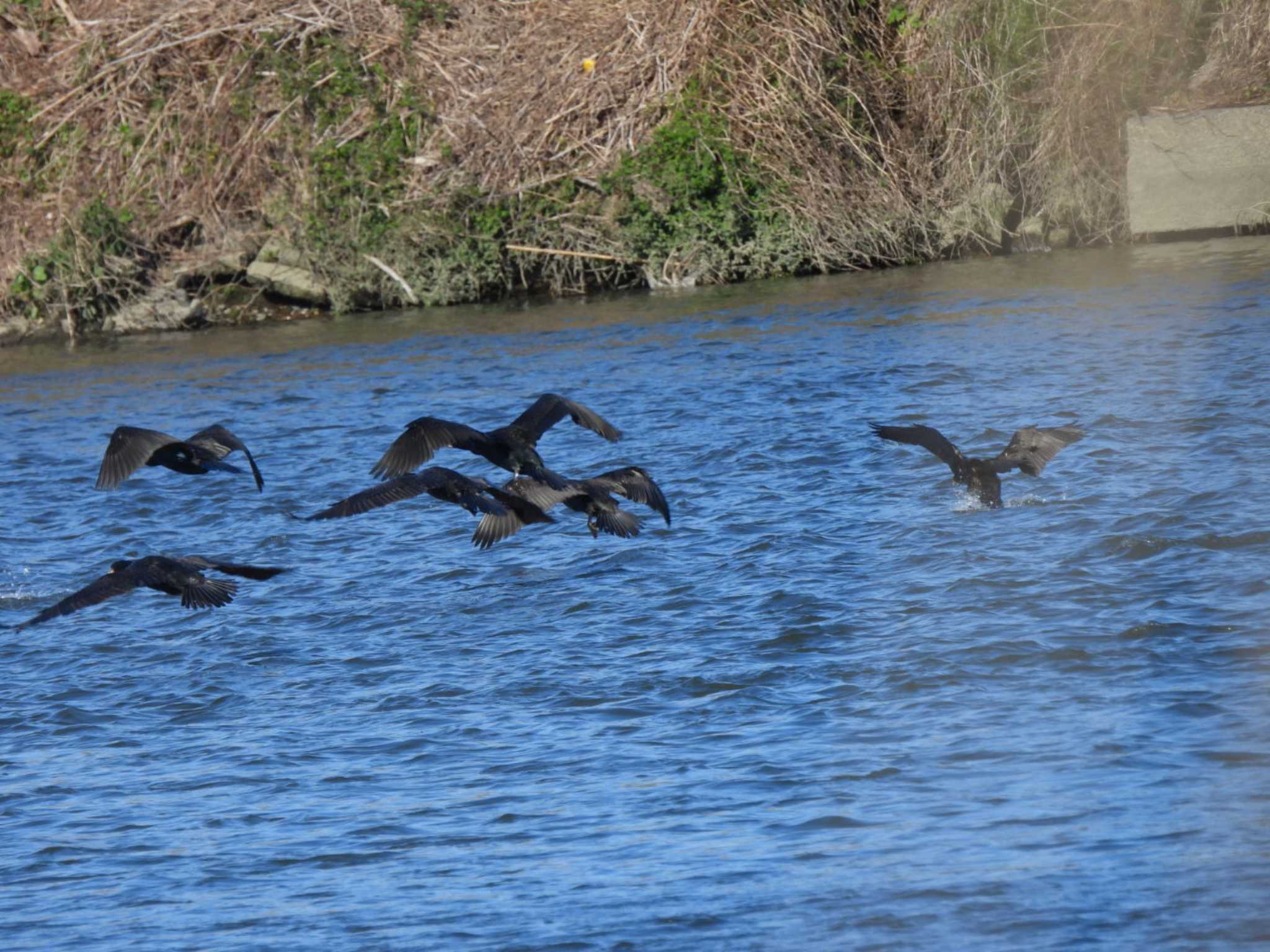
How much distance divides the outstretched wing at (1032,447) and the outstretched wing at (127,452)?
14.7 ft

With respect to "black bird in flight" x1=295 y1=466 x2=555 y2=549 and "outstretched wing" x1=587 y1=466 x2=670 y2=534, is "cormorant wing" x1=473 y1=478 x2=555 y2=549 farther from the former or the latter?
"outstretched wing" x1=587 y1=466 x2=670 y2=534

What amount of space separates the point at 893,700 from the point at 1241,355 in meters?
7.00

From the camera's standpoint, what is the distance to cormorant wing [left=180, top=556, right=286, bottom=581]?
7.59 meters

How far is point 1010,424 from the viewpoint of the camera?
11844mm

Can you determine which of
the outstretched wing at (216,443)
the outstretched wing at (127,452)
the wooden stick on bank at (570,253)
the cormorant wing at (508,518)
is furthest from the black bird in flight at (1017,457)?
the wooden stick on bank at (570,253)

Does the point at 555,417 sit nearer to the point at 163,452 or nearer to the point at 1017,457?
the point at 163,452

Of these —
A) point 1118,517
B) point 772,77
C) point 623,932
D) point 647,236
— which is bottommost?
point 623,932

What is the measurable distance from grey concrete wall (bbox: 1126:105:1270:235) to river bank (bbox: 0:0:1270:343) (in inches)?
17.5

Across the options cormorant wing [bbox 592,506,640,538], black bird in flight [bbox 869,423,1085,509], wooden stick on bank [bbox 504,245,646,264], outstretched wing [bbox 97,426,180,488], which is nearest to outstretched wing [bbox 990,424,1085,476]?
black bird in flight [bbox 869,423,1085,509]

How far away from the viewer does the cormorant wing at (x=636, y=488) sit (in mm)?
9156

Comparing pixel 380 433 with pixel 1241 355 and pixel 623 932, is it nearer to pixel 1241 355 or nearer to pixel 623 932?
pixel 1241 355

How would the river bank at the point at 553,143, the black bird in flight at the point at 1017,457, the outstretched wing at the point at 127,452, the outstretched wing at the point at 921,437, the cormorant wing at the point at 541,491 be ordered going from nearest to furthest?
1. the outstretched wing at the point at 921,437
2. the cormorant wing at the point at 541,491
3. the outstretched wing at the point at 127,452
4. the black bird in flight at the point at 1017,457
5. the river bank at the point at 553,143

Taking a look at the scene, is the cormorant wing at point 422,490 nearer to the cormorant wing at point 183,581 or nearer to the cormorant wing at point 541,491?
the cormorant wing at point 541,491

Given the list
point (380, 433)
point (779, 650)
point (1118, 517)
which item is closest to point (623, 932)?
point (779, 650)
